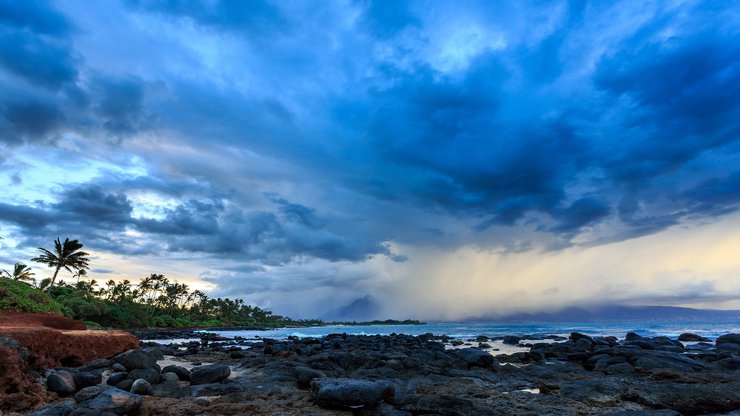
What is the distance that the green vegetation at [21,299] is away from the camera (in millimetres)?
19406

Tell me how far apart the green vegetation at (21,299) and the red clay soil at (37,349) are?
151 cm

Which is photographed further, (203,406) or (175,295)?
(175,295)

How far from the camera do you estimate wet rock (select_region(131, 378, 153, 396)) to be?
9.92m

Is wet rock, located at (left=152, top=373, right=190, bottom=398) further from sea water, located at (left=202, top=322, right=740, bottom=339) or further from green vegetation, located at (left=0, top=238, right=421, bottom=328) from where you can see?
sea water, located at (left=202, top=322, right=740, bottom=339)

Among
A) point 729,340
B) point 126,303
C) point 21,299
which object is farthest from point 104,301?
point 729,340

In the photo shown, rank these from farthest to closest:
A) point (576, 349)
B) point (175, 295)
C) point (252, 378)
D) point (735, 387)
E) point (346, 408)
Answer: point (175, 295), point (576, 349), point (252, 378), point (735, 387), point (346, 408)

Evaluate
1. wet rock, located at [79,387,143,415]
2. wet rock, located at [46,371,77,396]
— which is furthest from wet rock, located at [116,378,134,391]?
wet rock, located at [79,387,143,415]

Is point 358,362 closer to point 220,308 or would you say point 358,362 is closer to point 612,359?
point 612,359

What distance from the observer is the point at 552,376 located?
14180 millimetres

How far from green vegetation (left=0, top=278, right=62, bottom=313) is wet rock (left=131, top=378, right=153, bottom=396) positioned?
51.5ft

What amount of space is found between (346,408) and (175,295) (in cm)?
12566

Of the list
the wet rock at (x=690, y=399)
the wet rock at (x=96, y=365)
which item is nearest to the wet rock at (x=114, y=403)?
the wet rock at (x=96, y=365)

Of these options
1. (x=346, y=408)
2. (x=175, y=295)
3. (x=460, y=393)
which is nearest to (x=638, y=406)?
(x=460, y=393)

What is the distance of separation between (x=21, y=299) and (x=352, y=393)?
22.6 m
